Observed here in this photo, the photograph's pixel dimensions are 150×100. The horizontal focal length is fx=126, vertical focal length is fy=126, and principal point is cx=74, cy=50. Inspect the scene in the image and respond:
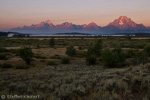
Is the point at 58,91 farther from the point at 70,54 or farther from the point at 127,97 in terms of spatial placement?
the point at 70,54

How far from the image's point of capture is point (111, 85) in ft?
24.8

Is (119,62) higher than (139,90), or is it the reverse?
(139,90)

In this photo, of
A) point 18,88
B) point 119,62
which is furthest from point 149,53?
point 18,88

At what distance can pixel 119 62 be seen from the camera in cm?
2384

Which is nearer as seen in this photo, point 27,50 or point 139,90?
point 139,90

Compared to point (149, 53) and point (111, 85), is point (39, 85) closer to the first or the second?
point (111, 85)

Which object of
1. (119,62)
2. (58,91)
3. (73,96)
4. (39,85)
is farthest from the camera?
(119,62)

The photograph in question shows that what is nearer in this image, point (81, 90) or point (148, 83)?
point (81, 90)

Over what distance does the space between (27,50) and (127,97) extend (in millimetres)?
22340

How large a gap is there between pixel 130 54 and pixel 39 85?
26.2 m

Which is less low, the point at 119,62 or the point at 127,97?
the point at 127,97

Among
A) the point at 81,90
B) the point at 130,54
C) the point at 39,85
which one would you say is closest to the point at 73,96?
the point at 81,90

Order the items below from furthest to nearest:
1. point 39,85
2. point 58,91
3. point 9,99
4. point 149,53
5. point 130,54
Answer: point 130,54 < point 149,53 < point 39,85 < point 58,91 < point 9,99

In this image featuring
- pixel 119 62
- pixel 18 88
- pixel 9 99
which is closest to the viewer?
pixel 9 99
